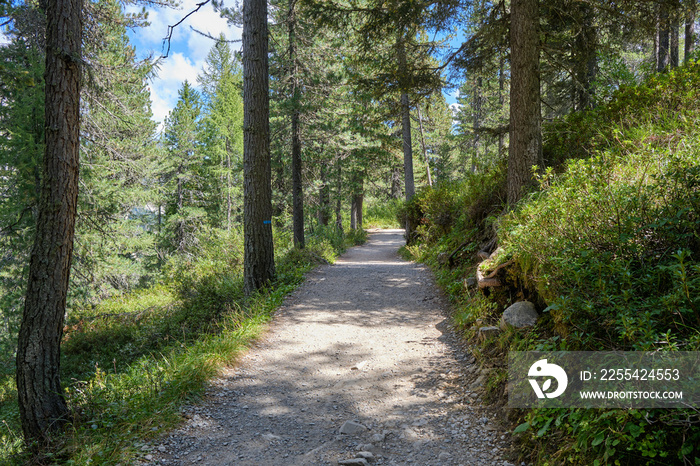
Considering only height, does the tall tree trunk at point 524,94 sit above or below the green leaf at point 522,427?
above

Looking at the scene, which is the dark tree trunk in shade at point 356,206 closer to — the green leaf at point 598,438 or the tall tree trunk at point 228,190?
the tall tree trunk at point 228,190

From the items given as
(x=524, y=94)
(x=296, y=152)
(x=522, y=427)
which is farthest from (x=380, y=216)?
(x=522, y=427)

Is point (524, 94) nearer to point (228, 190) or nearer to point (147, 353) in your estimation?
point (147, 353)

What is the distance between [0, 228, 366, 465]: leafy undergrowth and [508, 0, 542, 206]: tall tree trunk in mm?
5233

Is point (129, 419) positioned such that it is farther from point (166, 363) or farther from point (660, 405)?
point (660, 405)

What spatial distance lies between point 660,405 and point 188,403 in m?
4.20

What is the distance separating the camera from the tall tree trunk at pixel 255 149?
26.9 ft

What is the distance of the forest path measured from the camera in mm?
3355

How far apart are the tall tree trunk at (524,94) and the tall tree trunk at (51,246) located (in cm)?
632

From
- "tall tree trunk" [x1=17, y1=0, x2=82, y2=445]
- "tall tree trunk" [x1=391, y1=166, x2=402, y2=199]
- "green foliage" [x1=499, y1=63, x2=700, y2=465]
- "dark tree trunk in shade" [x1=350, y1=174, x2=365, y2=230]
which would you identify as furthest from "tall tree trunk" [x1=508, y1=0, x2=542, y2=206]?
"tall tree trunk" [x1=391, y1=166, x2=402, y2=199]

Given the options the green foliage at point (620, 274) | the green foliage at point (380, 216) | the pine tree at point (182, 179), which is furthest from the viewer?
the green foliage at point (380, 216)

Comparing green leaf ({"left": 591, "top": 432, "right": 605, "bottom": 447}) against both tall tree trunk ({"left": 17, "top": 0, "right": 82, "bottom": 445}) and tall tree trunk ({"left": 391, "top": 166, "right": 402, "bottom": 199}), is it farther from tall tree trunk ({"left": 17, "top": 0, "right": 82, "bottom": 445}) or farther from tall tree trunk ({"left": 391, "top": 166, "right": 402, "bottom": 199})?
tall tree trunk ({"left": 391, "top": 166, "right": 402, "bottom": 199})

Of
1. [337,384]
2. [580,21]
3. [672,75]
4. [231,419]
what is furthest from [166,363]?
[580,21]

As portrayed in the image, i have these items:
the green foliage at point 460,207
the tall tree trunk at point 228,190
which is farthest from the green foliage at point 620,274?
the tall tree trunk at point 228,190
